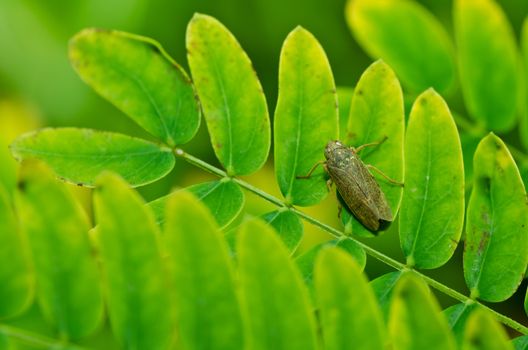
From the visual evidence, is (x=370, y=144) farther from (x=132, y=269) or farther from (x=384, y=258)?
(x=132, y=269)

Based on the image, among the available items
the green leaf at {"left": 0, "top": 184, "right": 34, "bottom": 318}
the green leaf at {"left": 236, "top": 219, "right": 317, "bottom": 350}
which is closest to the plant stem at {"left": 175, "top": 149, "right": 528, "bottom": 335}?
the green leaf at {"left": 236, "top": 219, "right": 317, "bottom": 350}

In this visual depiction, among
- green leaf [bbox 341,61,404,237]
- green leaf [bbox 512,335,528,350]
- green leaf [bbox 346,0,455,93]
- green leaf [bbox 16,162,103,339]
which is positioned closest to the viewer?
green leaf [bbox 16,162,103,339]

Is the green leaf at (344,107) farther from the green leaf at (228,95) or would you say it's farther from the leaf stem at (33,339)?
the leaf stem at (33,339)

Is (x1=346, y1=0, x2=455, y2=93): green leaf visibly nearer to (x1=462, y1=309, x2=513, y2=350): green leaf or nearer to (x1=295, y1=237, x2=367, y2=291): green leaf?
(x1=295, y1=237, x2=367, y2=291): green leaf

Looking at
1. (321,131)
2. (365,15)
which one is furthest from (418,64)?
(321,131)

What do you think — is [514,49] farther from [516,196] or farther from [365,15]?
[516,196]

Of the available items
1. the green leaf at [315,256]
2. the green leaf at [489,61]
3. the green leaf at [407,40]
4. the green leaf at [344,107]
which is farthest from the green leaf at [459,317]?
the green leaf at [407,40]

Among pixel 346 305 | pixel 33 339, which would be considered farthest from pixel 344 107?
pixel 33 339
